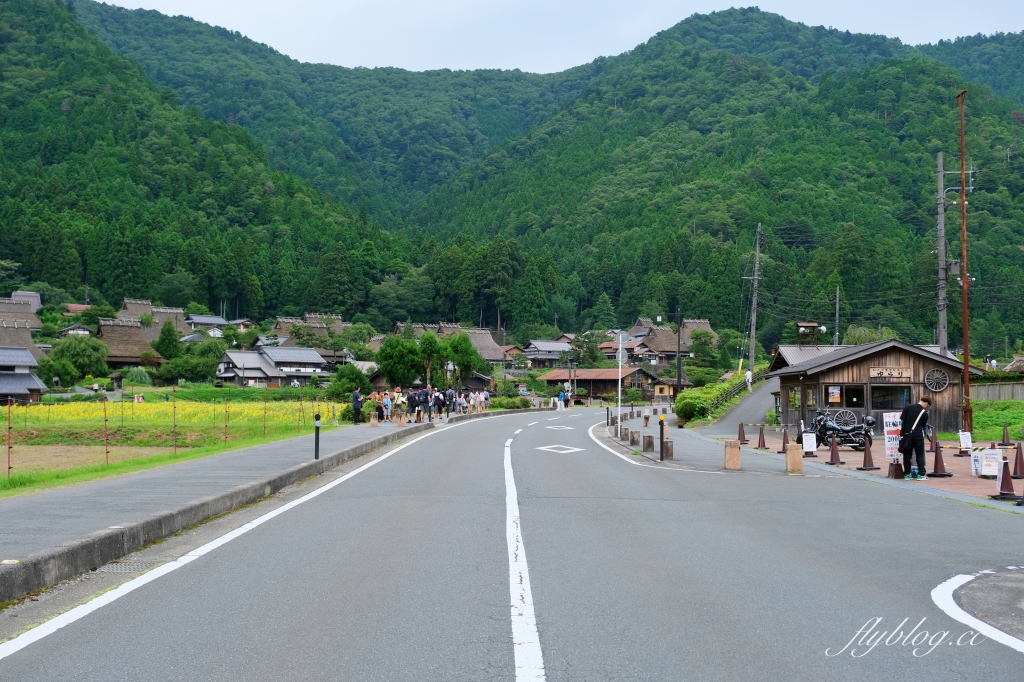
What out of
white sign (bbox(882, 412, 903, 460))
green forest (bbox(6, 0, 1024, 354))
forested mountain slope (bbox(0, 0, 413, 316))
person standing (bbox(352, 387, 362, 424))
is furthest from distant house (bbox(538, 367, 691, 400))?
white sign (bbox(882, 412, 903, 460))

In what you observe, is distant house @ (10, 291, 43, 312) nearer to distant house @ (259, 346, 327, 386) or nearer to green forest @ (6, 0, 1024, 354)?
green forest @ (6, 0, 1024, 354)

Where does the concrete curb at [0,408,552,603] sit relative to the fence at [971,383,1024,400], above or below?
below

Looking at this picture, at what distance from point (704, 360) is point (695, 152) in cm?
8006

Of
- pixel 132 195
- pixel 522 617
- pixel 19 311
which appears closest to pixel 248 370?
pixel 19 311

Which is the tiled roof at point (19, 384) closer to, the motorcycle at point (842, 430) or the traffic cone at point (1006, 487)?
the motorcycle at point (842, 430)

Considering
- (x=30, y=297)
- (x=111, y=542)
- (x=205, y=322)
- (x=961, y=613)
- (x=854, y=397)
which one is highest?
(x=30, y=297)

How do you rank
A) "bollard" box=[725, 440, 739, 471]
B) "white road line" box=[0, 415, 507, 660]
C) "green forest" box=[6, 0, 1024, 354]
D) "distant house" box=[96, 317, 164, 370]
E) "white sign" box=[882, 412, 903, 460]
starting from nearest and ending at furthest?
"white road line" box=[0, 415, 507, 660] < "white sign" box=[882, 412, 903, 460] < "bollard" box=[725, 440, 739, 471] < "distant house" box=[96, 317, 164, 370] < "green forest" box=[6, 0, 1024, 354]

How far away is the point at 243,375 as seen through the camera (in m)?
86.4

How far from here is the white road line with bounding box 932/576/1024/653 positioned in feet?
18.4

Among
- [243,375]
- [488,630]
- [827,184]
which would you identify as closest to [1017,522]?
[488,630]

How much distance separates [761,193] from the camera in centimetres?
13900

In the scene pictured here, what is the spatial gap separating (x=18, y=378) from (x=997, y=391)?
5883 centimetres

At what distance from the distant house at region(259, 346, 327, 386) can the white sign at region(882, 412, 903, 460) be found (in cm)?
7545

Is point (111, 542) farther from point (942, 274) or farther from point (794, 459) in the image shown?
point (942, 274)
